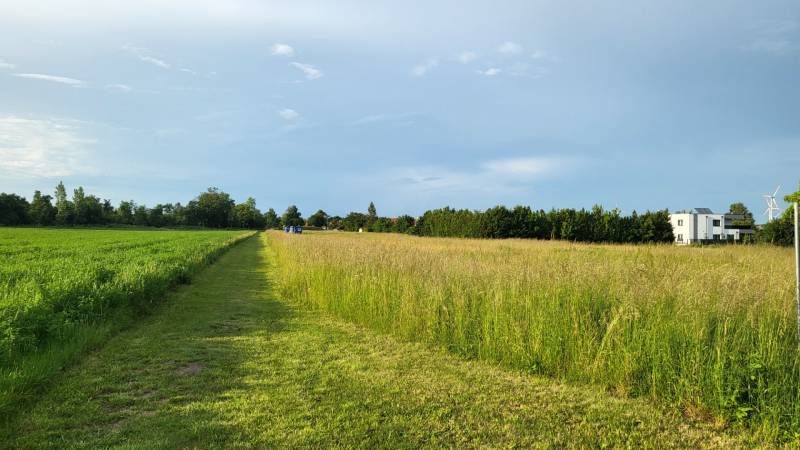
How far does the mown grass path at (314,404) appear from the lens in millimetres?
3824

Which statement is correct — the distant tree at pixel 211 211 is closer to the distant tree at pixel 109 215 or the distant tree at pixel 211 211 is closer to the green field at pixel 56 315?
the distant tree at pixel 109 215

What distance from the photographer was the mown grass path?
382 cm

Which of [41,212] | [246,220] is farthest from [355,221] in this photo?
[41,212]

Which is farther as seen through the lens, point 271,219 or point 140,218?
point 271,219

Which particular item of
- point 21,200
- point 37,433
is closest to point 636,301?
point 37,433

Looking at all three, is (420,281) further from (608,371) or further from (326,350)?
(608,371)

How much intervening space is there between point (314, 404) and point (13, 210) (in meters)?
119

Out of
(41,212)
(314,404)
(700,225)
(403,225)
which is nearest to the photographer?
(314,404)

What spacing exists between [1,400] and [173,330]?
3.76m

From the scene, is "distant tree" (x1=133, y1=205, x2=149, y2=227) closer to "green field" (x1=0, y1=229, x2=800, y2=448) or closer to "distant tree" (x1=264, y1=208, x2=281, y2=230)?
"distant tree" (x1=264, y1=208, x2=281, y2=230)

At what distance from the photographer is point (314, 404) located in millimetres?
4527

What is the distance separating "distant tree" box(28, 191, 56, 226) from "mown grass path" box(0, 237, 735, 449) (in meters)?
119

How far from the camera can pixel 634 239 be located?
39.3 m

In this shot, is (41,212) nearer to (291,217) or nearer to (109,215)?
(109,215)
